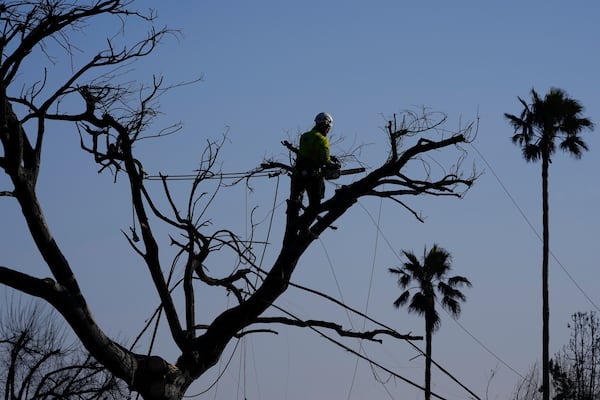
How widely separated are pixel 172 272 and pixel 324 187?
1.70 m

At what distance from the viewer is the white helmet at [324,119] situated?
12.0 m

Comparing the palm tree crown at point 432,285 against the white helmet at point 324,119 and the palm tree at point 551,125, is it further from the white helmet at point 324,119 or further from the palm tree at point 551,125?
the white helmet at point 324,119

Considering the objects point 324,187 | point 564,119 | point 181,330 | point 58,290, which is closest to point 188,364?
point 181,330

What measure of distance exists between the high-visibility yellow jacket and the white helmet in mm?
222

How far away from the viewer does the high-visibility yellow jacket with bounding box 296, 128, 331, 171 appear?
38.0 feet

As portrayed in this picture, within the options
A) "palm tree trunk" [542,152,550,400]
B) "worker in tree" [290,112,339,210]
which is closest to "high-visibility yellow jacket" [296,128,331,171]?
"worker in tree" [290,112,339,210]

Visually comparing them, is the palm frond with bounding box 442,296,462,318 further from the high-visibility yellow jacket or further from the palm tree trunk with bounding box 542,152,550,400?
the high-visibility yellow jacket

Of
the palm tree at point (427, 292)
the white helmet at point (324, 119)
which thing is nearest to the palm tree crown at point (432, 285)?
the palm tree at point (427, 292)

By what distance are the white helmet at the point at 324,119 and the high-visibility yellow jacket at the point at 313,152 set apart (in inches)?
8.8

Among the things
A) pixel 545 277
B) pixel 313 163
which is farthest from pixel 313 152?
pixel 545 277

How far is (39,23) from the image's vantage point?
1012 centimetres

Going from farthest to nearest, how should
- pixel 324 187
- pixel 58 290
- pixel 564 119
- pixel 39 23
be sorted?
1. pixel 564 119
2. pixel 324 187
3. pixel 39 23
4. pixel 58 290

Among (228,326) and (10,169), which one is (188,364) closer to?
(228,326)

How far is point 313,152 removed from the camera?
11.7 m
